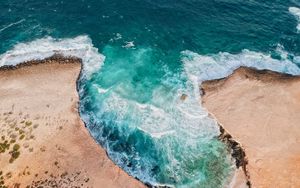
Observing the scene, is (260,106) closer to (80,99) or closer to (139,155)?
(139,155)

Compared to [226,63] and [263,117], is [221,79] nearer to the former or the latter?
[226,63]

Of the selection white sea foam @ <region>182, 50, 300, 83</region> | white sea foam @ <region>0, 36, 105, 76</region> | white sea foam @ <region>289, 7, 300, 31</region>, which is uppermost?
white sea foam @ <region>289, 7, 300, 31</region>

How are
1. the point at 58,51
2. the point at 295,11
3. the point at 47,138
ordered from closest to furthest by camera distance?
the point at 47,138
the point at 58,51
the point at 295,11

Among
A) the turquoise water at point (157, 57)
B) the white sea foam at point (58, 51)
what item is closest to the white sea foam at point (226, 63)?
the turquoise water at point (157, 57)

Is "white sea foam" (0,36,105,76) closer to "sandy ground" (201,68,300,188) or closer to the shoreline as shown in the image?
the shoreline

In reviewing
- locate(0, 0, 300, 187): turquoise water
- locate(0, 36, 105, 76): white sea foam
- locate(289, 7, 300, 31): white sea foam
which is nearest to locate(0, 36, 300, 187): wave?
locate(0, 36, 105, 76): white sea foam

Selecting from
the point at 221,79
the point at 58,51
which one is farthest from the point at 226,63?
the point at 58,51

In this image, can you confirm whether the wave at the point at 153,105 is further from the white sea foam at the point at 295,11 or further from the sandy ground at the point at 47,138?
the white sea foam at the point at 295,11
